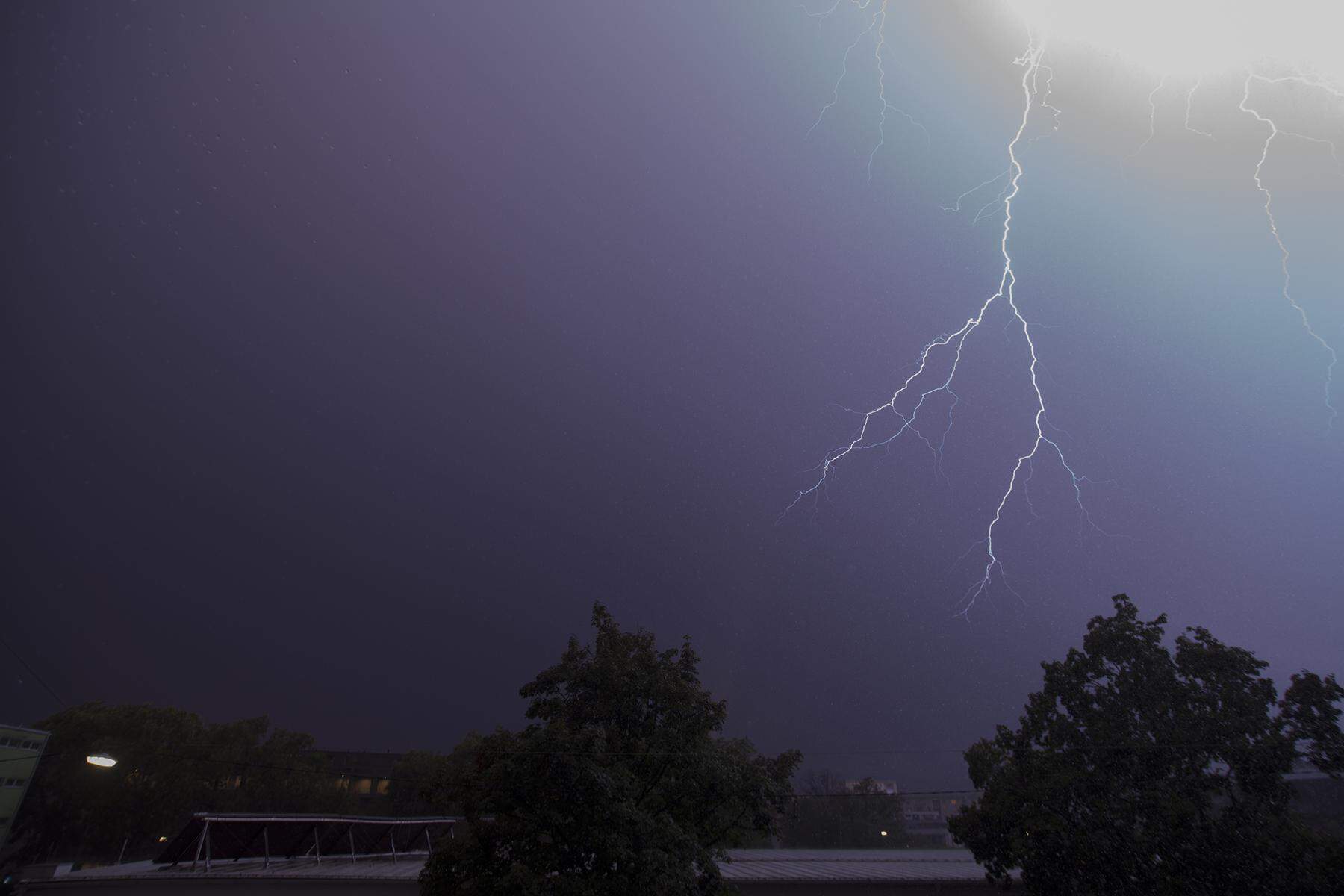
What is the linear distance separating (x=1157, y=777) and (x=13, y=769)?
3460cm

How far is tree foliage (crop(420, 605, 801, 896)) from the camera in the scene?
8656 millimetres

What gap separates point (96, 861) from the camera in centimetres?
2620

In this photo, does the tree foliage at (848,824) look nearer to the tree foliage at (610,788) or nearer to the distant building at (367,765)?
the tree foliage at (610,788)

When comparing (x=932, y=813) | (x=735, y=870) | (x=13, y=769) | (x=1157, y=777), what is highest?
(x=13, y=769)

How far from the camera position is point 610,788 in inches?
345

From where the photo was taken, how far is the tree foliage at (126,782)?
26.6 metres

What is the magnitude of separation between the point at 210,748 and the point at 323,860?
1867cm

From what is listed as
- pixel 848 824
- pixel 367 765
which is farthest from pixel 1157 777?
pixel 367 765

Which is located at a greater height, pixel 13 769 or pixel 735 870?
pixel 13 769

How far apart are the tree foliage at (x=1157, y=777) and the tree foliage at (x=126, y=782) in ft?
96.7

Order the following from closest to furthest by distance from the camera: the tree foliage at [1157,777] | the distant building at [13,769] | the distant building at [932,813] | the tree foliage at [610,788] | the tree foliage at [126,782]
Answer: the tree foliage at [610,788]
the tree foliage at [1157,777]
the distant building at [932,813]
the distant building at [13,769]
the tree foliage at [126,782]

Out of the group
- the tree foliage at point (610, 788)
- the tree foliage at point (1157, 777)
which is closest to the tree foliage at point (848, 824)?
the tree foliage at point (1157, 777)

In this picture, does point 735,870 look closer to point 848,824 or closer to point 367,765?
point 848,824

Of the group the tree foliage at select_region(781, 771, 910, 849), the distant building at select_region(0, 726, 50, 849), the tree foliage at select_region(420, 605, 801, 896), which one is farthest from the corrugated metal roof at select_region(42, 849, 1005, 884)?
the tree foliage at select_region(781, 771, 910, 849)
